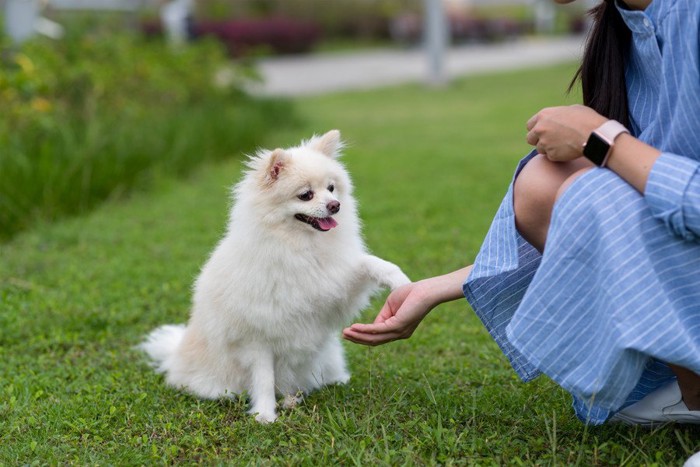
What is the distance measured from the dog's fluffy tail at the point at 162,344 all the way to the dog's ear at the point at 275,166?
30.5 inches

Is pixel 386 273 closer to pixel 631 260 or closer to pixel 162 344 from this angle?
pixel 631 260

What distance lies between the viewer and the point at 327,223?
8.68 feet

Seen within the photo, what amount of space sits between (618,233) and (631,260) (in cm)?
7

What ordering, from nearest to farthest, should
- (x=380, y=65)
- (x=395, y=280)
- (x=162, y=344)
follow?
(x=395, y=280)
(x=162, y=344)
(x=380, y=65)

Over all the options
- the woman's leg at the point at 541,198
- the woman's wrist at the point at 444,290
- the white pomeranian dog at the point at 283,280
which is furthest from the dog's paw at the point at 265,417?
the woman's leg at the point at 541,198

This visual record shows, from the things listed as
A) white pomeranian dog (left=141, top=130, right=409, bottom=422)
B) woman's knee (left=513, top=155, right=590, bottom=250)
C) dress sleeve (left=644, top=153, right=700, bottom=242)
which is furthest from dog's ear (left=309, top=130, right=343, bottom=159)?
dress sleeve (left=644, top=153, right=700, bottom=242)

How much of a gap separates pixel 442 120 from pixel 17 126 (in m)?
5.76

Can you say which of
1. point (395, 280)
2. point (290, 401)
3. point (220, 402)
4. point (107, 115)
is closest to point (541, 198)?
point (395, 280)

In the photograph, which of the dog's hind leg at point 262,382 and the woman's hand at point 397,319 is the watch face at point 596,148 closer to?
the woman's hand at point 397,319

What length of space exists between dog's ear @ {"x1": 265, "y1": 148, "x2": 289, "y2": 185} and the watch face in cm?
98

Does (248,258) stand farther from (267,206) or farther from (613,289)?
(613,289)

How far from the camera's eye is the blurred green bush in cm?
543

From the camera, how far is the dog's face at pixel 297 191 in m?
2.62

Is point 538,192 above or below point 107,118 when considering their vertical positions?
above
